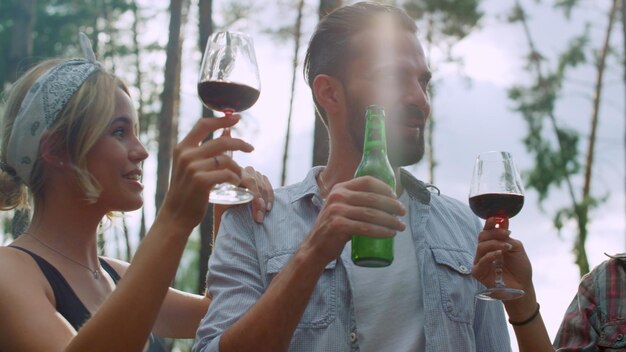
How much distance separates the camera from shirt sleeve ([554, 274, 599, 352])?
3.69 metres

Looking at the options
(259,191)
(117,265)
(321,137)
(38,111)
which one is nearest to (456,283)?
(259,191)

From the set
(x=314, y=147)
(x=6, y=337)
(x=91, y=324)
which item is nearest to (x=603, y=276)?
(x=91, y=324)

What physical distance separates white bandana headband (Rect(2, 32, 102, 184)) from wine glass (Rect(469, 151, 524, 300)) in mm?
1891

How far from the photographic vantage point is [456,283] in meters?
3.41

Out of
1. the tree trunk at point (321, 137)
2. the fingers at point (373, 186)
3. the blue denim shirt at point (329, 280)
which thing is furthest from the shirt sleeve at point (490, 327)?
the tree trunk at point (321, 137)

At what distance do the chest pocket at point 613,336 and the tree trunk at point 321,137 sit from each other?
3946 millimetres

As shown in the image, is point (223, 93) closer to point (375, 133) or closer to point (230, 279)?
point (375, 133)

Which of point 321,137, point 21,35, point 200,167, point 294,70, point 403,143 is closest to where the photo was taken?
point 200,167

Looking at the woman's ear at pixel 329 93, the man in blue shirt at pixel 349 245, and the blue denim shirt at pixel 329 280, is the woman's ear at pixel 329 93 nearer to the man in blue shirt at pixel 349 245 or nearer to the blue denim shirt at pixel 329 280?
the man in blue shirt at pixel 349 245

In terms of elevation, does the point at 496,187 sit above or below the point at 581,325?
above

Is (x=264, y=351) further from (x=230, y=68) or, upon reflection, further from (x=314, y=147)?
(x=314, y=147)

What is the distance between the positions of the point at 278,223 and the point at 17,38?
8505mm

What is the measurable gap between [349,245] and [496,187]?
700mm

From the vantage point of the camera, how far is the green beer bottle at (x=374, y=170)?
2.79 metres
